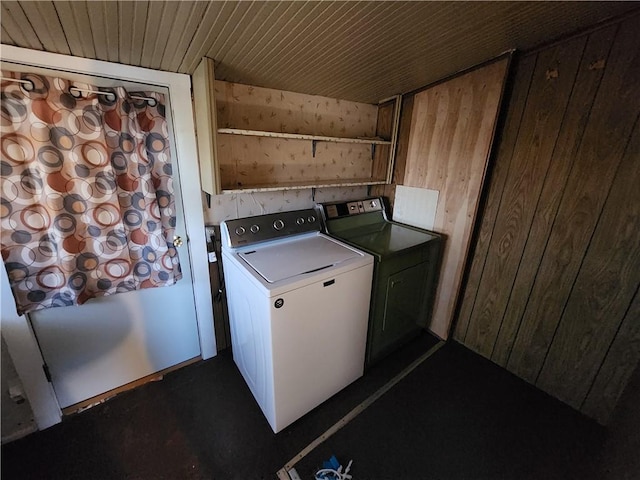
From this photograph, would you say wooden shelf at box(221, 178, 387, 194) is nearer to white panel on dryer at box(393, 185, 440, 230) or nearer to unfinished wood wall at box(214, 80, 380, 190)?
unfinished wood wall at box(214, 80, 380, 190)

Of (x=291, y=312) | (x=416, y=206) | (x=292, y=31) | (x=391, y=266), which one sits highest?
(x=292, y=31)

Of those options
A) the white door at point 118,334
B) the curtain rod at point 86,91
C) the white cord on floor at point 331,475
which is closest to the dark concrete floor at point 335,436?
the white cord on floor at point 331,475

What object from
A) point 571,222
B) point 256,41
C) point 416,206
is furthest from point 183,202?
point 571,222

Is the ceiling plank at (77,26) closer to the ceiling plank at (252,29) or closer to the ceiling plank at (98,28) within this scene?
the ceiling plank at (98,28)

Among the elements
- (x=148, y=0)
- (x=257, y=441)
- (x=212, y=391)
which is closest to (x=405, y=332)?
(x=257, y=441)

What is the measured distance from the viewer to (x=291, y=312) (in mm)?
1282

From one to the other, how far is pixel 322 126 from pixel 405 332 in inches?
70.2

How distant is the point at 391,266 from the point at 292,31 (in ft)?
4.40

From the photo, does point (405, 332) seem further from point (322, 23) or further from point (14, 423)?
point (14, 423)

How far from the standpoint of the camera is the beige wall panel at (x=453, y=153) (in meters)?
1.66

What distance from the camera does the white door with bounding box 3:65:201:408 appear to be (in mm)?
1459

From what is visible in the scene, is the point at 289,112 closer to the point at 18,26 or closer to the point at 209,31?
the point at 209,31

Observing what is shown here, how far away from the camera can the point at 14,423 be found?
142 cm

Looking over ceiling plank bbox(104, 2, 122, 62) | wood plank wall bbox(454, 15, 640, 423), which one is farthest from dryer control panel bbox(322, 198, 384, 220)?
ceiling plank bbox(104, 2, 122, 62)
